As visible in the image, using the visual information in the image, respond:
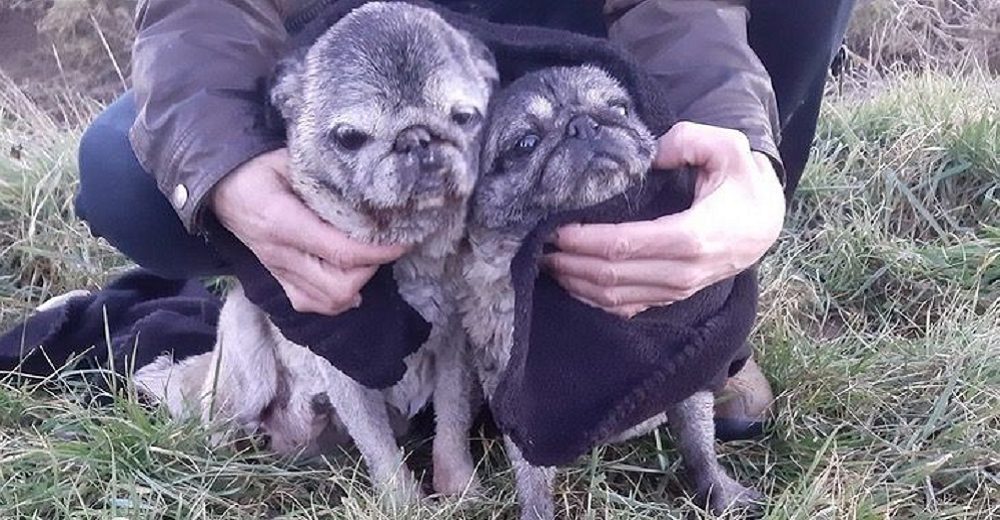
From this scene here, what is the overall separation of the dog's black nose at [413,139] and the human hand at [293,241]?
0.77 feet

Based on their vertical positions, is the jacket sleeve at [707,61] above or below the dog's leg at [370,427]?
above

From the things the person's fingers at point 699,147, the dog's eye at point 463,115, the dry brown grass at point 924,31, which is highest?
the dog's eye at point 463,115

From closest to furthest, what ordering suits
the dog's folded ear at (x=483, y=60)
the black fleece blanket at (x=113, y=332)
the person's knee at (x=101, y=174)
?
the dog's folded ear at (x=483, y=60) < the person's knee at (x=101, y=174) < the black fleece blanket at (x=113, y=332)

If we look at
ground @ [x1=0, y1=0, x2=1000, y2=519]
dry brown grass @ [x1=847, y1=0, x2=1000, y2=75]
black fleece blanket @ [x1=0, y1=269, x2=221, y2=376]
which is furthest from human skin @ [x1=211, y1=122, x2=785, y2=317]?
dry brown grass @ [x1=847, y1=0, x2=1000, y2=75]

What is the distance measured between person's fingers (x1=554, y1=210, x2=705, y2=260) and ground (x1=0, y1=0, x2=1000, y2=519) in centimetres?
65

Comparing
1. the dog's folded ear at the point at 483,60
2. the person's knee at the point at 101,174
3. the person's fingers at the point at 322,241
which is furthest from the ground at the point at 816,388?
the dog's folded ear at the point at 483,60

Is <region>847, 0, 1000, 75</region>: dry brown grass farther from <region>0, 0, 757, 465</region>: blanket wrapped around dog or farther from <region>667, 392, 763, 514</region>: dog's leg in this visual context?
<region>0, 0, 757, 465</region>: blanket wrapped around dog

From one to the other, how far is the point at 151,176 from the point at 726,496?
150cm

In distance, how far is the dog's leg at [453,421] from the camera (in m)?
2.84

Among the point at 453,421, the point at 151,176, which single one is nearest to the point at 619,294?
the point at 453,421

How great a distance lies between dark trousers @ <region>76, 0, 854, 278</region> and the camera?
3.05 m

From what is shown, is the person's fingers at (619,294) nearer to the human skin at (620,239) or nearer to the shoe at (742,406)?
the human skin at (620,239)

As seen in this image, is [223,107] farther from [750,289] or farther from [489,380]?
[750,289]

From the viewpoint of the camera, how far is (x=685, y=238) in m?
2.24
